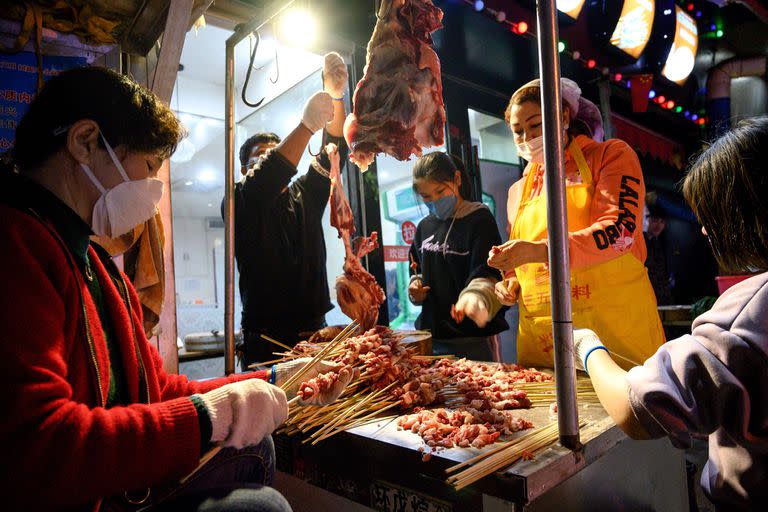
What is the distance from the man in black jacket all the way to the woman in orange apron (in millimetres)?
1419

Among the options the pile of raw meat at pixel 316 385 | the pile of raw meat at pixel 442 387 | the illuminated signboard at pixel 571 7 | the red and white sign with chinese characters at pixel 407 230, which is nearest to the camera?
the pile of raw meat at pixel 442 387

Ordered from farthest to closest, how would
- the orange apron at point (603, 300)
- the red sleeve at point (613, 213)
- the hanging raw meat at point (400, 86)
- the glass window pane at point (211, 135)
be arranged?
1. the glass window pane at point (211, 135)
2. the hanging raw meat at point (400, 86)
3. the orange apron at point (603, 300)
4. the red sleeve at point (613, 213)

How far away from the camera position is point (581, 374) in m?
2.51

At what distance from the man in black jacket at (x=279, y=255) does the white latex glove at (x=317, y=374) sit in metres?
1.19

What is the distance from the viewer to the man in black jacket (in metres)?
3.36

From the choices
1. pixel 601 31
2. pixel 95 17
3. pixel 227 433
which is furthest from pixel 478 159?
pixel 227 433

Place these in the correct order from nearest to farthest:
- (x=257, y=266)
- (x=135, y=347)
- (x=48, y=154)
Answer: (x=48, y=154) < (x=135, y=347) < (x=257, y=266)

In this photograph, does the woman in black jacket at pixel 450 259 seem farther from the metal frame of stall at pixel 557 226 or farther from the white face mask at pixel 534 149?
the metal frame of stall at pixel 557 226

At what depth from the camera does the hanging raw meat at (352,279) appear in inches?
113

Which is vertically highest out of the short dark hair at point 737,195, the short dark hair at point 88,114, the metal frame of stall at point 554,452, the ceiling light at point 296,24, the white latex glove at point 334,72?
the ceiling light at point 296,24

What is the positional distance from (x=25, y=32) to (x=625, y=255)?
335cm

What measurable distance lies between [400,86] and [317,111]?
2.03 ft

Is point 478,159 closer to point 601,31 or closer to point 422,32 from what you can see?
point 601,31

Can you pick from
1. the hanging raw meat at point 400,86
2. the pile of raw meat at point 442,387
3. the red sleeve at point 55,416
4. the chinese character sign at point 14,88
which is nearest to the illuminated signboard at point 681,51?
the hanging raw meat at point 400,86
